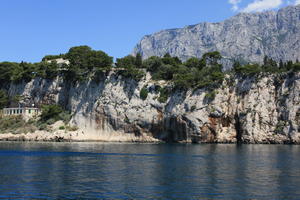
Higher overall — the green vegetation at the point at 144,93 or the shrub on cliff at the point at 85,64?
the shrub on cliff at the point at 85,64

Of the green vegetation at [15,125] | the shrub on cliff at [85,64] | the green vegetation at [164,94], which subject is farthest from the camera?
the shrub on cliff at [85,64]

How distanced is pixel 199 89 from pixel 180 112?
26.7 ft

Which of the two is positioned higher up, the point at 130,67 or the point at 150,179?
the point at 130,67

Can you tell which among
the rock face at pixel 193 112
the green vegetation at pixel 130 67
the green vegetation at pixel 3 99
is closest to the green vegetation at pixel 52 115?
the rock face at pixel 193 112

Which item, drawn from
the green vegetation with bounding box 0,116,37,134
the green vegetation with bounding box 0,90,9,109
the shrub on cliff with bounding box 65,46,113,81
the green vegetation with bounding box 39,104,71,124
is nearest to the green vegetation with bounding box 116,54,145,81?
the shrub on cliff with bounding box 65,46,113,81

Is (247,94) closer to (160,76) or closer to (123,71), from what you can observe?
(160,76)

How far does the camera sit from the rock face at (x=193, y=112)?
9394cm

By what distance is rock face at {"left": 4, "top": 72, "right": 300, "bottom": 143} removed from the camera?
93.9 meters

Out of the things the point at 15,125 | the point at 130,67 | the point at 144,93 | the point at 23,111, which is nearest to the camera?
the point at 144,93

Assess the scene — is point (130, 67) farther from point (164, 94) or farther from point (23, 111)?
point (23, 111)

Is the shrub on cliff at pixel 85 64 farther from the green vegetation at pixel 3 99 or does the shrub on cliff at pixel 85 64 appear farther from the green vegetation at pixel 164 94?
the green vegetation at pixel 3 99

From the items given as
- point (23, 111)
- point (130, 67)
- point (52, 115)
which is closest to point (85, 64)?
point (130, 67)

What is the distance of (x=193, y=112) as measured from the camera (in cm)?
9944

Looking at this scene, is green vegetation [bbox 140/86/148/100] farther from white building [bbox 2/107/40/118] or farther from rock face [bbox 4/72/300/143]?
white building [bbox 2/107/40/118]
